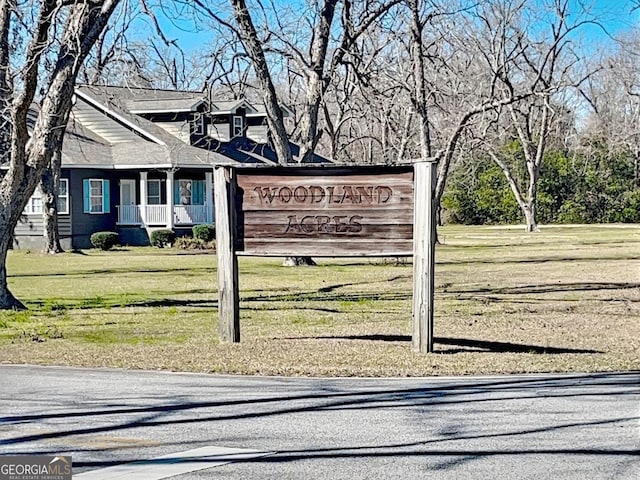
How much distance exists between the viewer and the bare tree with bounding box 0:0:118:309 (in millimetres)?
16531

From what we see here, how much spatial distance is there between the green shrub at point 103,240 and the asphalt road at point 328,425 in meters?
29.8

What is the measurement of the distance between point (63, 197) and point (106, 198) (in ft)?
7.75

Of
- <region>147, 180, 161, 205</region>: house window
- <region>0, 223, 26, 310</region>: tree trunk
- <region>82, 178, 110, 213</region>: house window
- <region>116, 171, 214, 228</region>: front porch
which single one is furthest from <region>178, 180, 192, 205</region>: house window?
<region>0, 223, 26, 310</region>: tree trunk

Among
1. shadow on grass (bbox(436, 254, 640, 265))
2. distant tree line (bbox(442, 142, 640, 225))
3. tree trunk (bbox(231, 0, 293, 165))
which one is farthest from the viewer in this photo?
distant tree line (bbox(442, 142, 640, 225))

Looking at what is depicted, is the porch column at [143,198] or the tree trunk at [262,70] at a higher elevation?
the tree trunk at [262,70]

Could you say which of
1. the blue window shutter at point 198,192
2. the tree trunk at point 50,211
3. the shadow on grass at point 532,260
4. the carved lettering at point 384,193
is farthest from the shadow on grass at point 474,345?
the blue window shutter at point 198,192

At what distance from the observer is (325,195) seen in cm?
1276

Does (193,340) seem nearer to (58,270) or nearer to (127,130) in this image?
(58,270)

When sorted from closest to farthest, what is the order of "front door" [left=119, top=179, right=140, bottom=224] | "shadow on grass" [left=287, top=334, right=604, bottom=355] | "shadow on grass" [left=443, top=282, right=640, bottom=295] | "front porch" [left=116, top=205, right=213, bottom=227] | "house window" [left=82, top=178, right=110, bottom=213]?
"shadow on grass" [left=287, top=334, right=604, bottom=355]
"shadow on grass" [left=443, top=282, right=640, bottom=295]
"house window" [left=82, top=178, right=110, bottom=213]
"front porch" [left=116, top=205, right=213, bottom=227]
"front door" [left=119, top=179, right=140, bottom=224]

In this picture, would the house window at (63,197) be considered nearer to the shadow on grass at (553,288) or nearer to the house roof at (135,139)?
the house roof at (135,139)

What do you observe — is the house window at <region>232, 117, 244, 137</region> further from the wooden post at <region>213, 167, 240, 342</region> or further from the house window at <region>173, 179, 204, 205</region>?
the wooden post at <region>213, 167, 240, 342</region>

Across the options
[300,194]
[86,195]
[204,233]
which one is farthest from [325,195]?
[86,195]

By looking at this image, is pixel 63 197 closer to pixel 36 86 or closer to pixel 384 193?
pixel 36 86

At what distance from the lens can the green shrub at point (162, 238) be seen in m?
41.3
